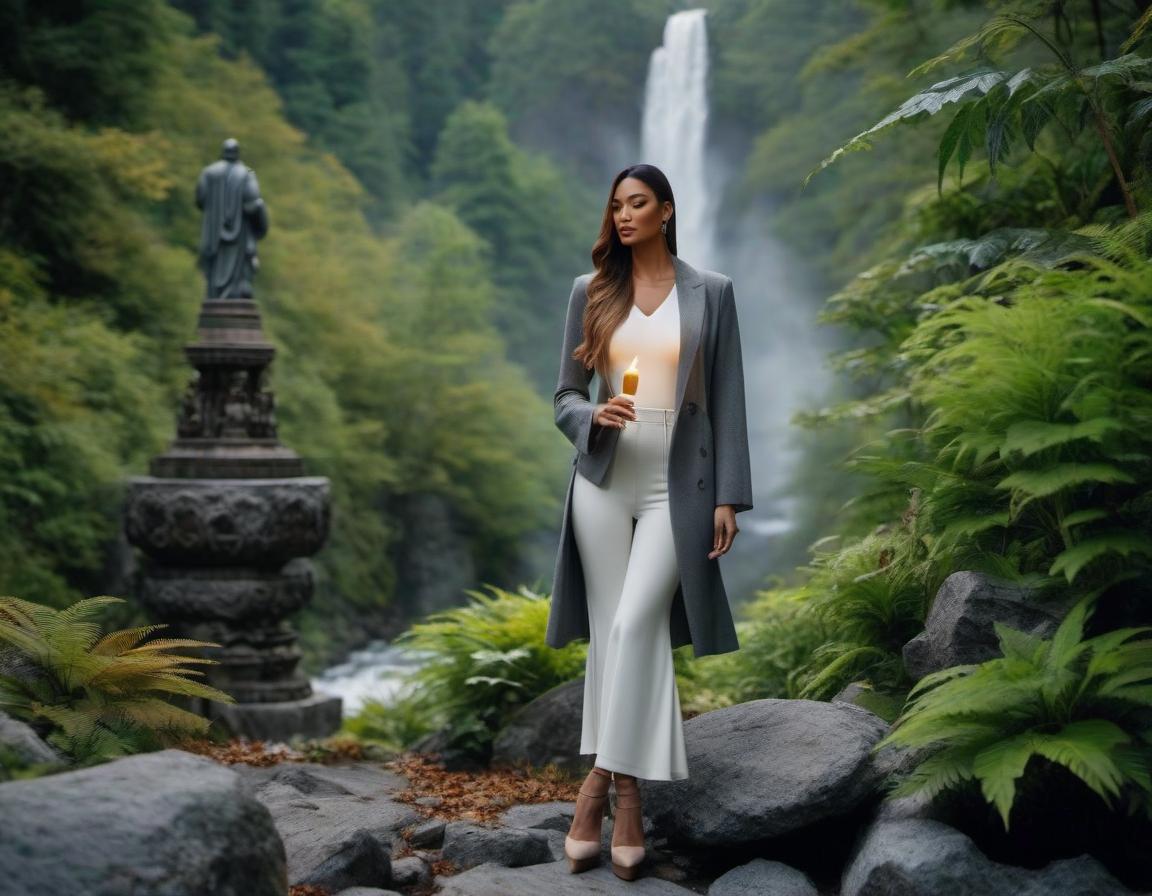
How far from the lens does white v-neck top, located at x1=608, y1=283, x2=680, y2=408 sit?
4.17 meters

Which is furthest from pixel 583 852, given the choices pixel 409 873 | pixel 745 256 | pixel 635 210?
pixel 745 256

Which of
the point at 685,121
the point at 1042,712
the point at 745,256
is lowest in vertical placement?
the point at 1042,712

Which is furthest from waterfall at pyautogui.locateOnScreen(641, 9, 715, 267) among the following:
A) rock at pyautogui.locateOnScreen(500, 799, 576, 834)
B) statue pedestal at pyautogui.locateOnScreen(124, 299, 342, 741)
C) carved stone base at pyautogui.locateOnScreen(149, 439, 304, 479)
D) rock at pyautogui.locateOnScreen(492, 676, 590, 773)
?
rock at pyautogui.locateOnScreen(500, 799, 576, 834)

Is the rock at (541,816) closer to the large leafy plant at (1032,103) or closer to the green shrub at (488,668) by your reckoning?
the green shrub at (488,668)

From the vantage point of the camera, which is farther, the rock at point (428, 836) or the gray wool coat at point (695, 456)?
the rock at point (428, 836)

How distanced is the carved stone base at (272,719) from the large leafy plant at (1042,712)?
5.63 meters

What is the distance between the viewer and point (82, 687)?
158 inches

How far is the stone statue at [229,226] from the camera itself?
8812 mm

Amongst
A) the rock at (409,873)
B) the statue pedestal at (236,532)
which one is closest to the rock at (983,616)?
the rock at (409,873)

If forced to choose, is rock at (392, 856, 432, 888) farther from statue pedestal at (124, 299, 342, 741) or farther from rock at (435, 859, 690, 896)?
statue pedestal at (124, 299, 342, 741)

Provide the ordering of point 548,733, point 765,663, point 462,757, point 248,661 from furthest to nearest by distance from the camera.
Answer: point 248,661, point 462,757, point 765,663, point 548,733

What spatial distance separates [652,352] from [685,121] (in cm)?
3011

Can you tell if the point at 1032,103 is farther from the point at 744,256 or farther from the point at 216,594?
the point at 744,256

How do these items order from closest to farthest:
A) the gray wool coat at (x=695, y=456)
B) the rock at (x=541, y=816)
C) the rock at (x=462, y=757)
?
the gray wool coat at (x=695, y=456) → the rock at (x=541, y=816) → the rock at (x=462, y=757)
